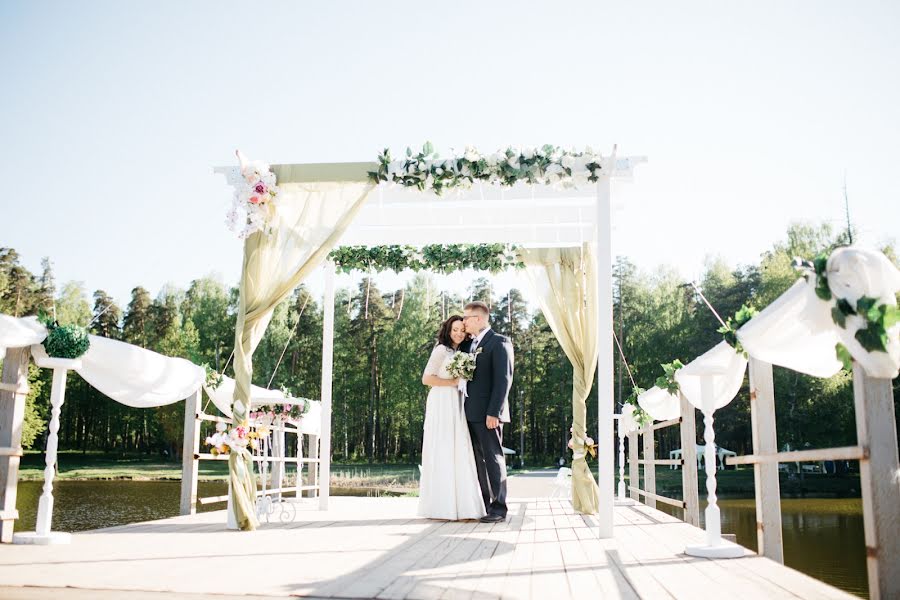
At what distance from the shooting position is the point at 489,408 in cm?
657

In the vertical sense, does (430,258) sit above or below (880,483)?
above

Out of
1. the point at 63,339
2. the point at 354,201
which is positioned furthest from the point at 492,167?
the point at 63,339

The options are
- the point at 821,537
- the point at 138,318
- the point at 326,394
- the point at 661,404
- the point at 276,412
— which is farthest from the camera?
the point at 138,318

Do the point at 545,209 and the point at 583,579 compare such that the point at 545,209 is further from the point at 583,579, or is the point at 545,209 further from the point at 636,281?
the point at 636,281

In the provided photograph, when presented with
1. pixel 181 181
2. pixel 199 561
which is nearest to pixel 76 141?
pixel 181 181

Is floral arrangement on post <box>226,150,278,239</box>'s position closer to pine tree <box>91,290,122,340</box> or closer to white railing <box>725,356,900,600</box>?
white railing <box>725,356,900,600</box>

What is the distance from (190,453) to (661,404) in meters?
4.70

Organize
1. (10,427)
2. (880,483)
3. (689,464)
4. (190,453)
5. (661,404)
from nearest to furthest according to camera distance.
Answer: (880,483)
(10,427)
(689,464)
(190,453)
(661,404)

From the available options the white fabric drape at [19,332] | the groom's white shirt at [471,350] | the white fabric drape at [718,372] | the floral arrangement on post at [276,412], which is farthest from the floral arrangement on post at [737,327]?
the floral arrangement on post at [276,412]

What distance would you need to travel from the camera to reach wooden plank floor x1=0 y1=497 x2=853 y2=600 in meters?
3.24

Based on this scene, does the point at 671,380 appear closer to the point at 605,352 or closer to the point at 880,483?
the point at 605,352

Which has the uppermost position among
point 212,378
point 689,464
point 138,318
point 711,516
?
point 138,318

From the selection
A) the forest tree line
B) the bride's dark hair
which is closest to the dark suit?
the bride's dark hair

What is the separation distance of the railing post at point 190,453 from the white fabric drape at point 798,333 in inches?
204
